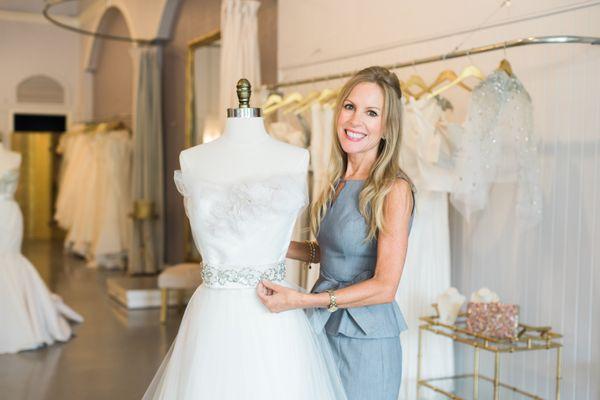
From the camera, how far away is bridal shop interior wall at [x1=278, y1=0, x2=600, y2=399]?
329cm

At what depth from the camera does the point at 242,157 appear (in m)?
2.19

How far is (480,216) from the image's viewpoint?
3.87 metres

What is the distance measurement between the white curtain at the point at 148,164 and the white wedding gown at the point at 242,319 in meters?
6.64

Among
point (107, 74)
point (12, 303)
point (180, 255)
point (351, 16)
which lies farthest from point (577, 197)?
point (107, 74)

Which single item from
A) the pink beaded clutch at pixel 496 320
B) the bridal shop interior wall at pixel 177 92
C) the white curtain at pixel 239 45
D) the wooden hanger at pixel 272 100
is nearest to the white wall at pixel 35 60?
the bridal shop interior wall at pixel 177 92

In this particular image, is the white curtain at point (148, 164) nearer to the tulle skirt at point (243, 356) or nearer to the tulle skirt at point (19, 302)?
the tulle skirt at point (19, 302)

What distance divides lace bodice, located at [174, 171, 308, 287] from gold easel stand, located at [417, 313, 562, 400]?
53.2 inches

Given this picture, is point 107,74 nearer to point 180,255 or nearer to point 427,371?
point 180,255

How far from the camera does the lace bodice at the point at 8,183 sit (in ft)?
17.8

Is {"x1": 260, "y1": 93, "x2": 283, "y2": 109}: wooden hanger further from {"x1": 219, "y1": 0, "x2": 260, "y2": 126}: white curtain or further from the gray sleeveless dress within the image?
the gray sleeveless dress

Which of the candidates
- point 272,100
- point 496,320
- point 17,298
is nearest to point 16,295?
point 17,298

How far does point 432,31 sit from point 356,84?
2.15 meters

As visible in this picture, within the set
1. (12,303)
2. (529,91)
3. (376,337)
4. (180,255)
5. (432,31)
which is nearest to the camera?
(376,337)

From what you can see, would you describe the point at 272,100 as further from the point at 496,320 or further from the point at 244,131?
the point at 244,131
